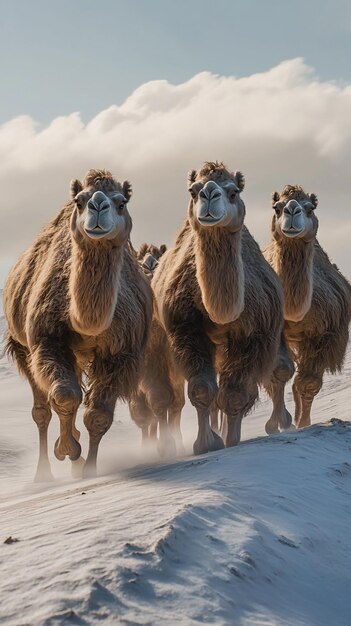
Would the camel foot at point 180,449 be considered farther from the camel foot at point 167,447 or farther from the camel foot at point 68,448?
the camel foot at point 68,448

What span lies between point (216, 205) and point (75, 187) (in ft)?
3.74

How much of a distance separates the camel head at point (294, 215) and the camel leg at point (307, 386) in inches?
57.3

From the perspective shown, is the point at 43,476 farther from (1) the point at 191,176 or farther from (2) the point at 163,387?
(1) the point at 191,176

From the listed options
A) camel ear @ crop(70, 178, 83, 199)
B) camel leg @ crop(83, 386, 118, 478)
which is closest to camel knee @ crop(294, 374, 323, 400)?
camel leg @ crop(83, 386, 118, 478)

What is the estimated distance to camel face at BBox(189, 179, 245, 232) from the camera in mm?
7453

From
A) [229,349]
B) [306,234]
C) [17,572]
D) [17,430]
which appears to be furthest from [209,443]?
[17,430]

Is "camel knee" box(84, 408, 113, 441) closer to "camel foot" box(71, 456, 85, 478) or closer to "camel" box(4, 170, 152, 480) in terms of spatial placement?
"camel" box(4, 170, 152, 480)

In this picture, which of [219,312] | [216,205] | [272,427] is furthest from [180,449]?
[216,205]

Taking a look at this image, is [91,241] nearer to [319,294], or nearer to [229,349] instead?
[229,349]

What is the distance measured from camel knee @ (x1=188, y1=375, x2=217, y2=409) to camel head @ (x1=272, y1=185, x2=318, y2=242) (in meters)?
2.18

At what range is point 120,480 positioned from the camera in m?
6.12

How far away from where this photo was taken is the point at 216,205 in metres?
7.47

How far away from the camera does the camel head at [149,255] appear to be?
1134 centimetres

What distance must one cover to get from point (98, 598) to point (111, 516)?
98 centimetres
